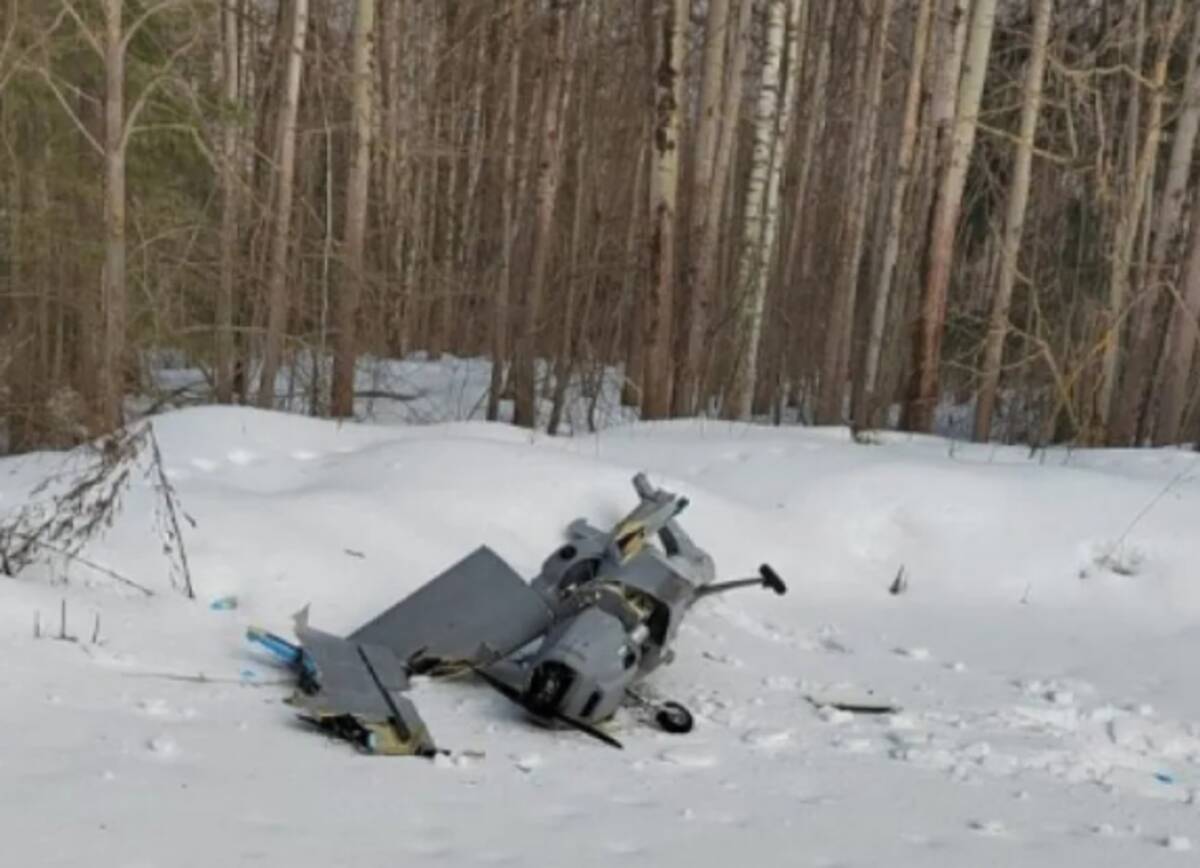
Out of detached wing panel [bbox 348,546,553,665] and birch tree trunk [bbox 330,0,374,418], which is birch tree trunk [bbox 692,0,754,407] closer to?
birch tree trunk [bbox 330,0,374,418]

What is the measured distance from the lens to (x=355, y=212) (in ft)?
36.7

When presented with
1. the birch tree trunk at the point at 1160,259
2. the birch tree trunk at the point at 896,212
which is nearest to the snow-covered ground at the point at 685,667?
Answer: the birch tree trunk at the point at 1160,259

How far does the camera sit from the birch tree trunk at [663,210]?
9.30 metres

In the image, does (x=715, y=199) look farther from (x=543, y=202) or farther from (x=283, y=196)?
(x=283, y=196)

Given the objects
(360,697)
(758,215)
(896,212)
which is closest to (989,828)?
(360,697)

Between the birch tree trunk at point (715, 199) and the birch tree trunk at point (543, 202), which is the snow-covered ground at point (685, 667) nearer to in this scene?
the birch tree trunk at point (715, 199)

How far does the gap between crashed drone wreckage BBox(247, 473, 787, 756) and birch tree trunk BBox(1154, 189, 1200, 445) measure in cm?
827

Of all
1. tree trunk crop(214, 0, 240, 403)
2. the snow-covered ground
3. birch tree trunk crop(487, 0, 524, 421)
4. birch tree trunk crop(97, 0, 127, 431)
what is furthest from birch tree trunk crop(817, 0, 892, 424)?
birch tree trunk crop(97, 0, 127, 431)

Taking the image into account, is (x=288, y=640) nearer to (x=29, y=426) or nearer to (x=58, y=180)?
(x=29, y=426)

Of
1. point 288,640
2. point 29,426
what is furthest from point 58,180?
point 288,640

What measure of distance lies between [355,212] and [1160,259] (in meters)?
8.78

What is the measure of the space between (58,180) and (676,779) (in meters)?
11.4

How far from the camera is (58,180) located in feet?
41.0

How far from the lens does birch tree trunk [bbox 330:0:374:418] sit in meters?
10.8
